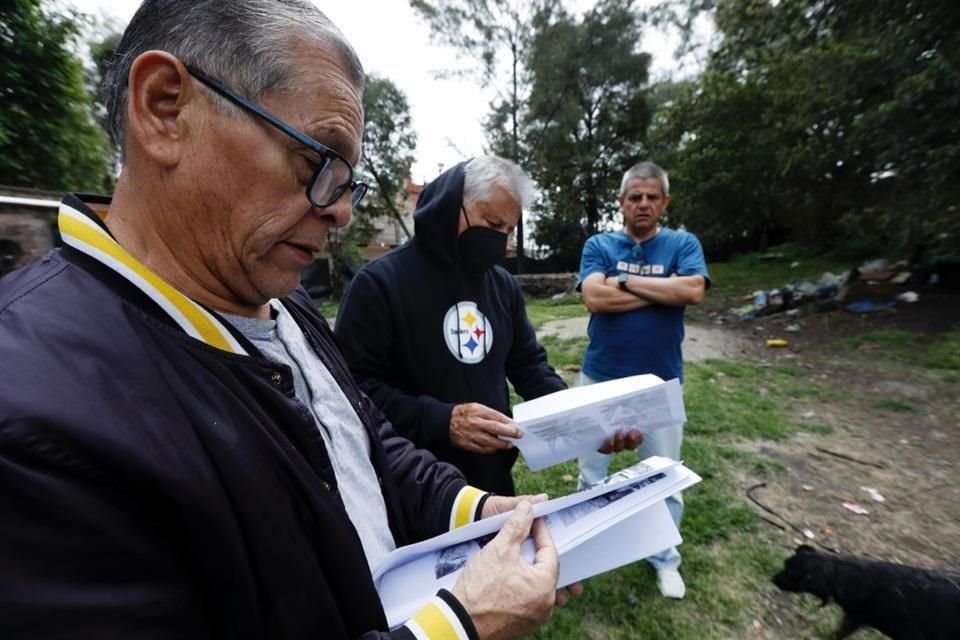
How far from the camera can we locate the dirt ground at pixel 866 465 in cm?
288

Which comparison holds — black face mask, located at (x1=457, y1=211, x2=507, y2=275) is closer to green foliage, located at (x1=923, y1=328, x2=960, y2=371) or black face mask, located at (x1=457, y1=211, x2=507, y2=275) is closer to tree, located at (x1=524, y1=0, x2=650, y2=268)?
green foliage, located at (x1=923, y1=328, x2=960, y2=371)

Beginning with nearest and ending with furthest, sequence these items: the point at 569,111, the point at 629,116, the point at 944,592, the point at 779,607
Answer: the point at 944,592
the point at 779,607
the point at 569,111
the point at 629,116

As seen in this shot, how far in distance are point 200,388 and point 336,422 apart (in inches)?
16.1

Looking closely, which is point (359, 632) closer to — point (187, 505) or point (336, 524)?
point (336, 524)

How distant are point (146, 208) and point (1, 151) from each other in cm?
435

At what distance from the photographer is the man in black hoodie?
1856 millimetres

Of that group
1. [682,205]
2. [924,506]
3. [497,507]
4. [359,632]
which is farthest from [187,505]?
[682,205]

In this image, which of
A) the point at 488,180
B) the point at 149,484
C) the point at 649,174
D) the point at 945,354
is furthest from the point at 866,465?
the point at 149,484

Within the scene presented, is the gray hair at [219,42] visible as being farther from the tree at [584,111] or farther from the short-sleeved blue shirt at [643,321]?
the tree at [584,111]

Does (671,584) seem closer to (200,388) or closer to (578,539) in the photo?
(578,539)

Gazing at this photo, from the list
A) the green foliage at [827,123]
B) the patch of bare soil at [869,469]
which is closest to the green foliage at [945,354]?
the patch of bare soil at [869,469]

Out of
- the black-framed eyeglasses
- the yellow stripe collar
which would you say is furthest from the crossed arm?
the yellow stripe collar

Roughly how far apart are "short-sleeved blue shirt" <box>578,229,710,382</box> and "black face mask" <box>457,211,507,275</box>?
3.80 feet

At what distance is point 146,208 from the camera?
79cm
